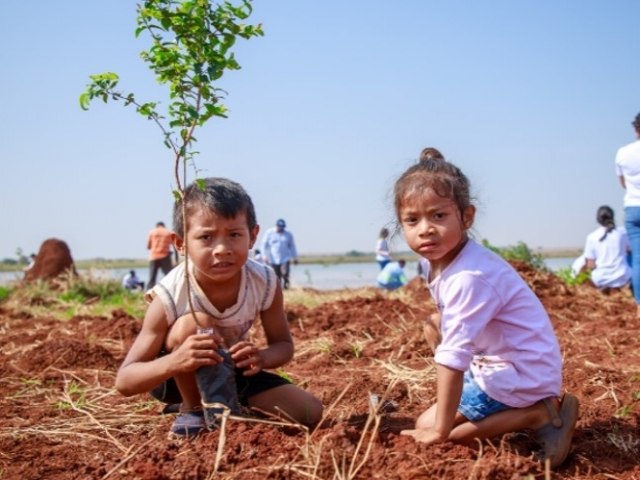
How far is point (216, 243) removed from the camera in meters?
3.11

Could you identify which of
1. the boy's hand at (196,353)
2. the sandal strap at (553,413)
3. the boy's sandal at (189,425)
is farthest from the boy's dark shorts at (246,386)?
the sandal strap at (553,413)

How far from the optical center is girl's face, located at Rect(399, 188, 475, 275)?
9.35ft

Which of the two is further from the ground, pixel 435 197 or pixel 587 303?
pixel 435 197

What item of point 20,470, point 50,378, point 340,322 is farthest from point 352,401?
point 340,322

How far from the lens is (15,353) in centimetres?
570

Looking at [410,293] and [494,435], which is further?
[410,293]

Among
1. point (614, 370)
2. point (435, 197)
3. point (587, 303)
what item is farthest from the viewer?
point (587, 303)

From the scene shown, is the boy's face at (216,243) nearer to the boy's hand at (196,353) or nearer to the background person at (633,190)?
the boy's hand at (196,353)

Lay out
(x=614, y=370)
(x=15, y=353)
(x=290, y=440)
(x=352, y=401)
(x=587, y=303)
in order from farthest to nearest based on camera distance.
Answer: (x=587, y=303), (x=15, y=353), (x=614, y=370), (x=352, y=401), (x=290, y=440)

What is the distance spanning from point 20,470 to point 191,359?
0.76 metres

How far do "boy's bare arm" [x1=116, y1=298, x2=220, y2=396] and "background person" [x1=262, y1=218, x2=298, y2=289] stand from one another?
13.4 meters

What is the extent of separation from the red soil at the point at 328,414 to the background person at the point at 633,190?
2.05 ft

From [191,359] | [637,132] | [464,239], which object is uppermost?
[637,132]

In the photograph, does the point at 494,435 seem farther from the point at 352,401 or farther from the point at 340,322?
the point at 340,322
